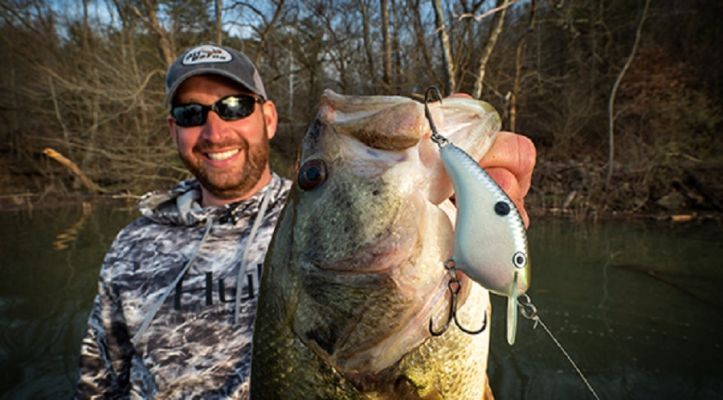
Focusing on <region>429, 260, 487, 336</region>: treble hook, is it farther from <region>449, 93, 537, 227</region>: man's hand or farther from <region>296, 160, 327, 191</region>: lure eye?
<region>296, 160, 327, 191</region>: lure eye

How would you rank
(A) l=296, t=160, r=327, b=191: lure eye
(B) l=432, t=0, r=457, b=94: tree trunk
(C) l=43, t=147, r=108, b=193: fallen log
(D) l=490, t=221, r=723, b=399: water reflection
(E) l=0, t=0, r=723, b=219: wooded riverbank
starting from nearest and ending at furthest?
(A) l=296, t=160, r=327, b=191: lure eye
(D) l=490, t=221, r=723, b=399: water reflection
(B) l=432, t=0, r=457, b=94: tree trunk
(E) l=0, t=0, r=723, b=219: wooded riverbank
(C) l=43, t=147, r=108, b=193: fallen log

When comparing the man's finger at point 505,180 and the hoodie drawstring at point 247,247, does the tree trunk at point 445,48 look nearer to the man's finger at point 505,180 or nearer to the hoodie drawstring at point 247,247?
the hoodie drawstring at point 247,247

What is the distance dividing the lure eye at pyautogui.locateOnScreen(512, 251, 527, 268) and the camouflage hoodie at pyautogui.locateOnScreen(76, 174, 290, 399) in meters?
1.40

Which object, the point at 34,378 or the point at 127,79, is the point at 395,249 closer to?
the point at 34,378

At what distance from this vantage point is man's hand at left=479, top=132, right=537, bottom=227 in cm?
114

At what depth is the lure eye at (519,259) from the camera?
934mm

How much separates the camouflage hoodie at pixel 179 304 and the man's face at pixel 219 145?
14 centimetres

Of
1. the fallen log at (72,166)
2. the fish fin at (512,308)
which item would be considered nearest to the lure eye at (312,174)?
the fish fin at (512,308)

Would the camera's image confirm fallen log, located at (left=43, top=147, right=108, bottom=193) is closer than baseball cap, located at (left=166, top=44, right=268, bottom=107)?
No

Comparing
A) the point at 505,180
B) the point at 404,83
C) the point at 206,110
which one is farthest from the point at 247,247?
the point at 404,83

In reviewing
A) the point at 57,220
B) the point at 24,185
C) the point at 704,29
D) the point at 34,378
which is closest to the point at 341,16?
the point at 57,220

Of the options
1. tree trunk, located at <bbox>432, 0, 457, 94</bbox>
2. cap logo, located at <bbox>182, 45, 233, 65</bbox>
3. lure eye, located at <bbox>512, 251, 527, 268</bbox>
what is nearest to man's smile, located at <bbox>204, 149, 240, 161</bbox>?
cap logo, located at <bbox>182, 45, 233, 65</bbox>

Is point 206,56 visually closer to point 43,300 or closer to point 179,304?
point 179,304

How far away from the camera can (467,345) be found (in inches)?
44.1
